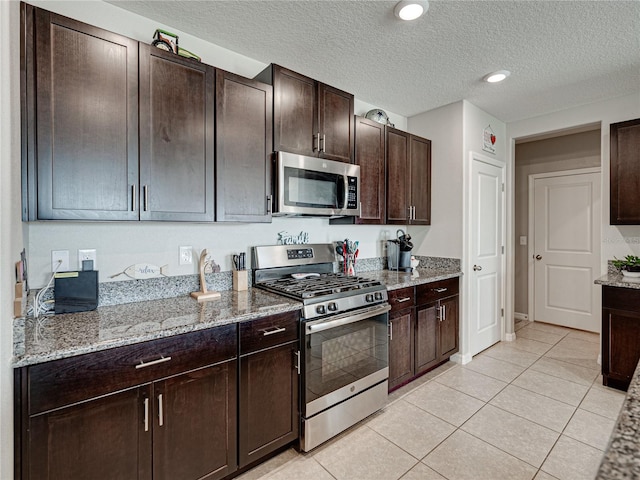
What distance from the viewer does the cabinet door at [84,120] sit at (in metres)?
1.43

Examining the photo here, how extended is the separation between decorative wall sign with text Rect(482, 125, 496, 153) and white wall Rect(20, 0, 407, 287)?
2.34 meters

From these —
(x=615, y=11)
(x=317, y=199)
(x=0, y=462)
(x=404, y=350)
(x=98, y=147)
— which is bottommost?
(x=404, y=350)

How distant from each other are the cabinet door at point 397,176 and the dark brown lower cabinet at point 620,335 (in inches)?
71.6

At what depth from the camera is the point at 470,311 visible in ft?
11.0

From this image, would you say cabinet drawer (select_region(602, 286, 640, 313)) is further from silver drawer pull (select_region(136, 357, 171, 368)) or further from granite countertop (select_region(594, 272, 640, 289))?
silver drawer pull (select_region(136, 357, 171, 368))

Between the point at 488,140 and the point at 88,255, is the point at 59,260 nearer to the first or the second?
the point at 88,255

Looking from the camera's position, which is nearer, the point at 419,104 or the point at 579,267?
the point at 419,104

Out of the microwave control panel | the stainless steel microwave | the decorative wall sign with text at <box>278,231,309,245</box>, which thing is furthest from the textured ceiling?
the decorative wall sign with text at <box>278,231,309,245</box>

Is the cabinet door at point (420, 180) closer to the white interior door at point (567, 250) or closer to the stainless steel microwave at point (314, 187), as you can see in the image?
the stainless steel microwave at point (314, 187)

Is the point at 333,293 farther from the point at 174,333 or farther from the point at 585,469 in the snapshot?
the point at 585,469

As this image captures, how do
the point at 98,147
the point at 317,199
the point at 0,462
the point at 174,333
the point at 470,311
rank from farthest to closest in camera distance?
the point at 470,311, the point at 317,199, the point at 98,147, the point at 174,333, the point at 0,462

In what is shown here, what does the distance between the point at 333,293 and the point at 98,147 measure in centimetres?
150

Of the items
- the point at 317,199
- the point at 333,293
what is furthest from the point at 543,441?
the point at 317,199

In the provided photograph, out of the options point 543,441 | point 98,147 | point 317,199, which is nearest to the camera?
point 98,147
